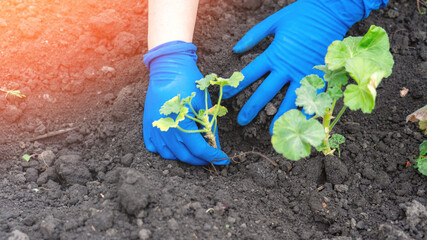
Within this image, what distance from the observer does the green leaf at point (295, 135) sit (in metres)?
1.70

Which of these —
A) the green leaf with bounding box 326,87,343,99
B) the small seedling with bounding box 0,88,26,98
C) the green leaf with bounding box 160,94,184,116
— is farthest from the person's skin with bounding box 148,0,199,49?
the green leaf with bounding box 326,87,343,99

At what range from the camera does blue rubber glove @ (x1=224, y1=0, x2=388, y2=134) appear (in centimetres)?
262

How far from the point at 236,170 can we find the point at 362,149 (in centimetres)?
83

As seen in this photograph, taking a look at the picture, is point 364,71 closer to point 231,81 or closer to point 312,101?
point 312,101

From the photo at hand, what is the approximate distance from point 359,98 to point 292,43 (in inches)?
40.8

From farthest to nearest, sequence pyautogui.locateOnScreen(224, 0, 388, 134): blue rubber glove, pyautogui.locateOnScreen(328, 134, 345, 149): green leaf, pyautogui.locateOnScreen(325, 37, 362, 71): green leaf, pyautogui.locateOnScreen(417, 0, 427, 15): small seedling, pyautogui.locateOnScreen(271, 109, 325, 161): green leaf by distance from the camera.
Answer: pyautogui.locateOnScreen(417, 0, 427, 15): small seedling < pyautogui.locateOnScreen(224, 0, 388, 134): blue rubber glove < pyautogui.locateOnScreen(328, 134, 345, 149): green leaf < pyautogui.locateOnScreen(325, 37, 362, 71): green leaf < pyautogui.locateOnScreen(271, 109, 325, 161): green leaf

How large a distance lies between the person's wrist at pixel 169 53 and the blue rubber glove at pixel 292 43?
0.38 metres

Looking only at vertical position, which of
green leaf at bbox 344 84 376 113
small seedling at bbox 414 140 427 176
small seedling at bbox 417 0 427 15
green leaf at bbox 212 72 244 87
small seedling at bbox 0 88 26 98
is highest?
green leaf at bbox 344 84 376 113

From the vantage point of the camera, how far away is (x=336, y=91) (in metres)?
1.94

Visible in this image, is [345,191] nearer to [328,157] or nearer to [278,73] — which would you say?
[328,157]

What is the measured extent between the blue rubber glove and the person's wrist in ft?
1.24

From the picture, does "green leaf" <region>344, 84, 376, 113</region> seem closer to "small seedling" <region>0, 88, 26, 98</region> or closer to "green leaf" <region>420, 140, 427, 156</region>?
"green leaf" <region>420, 140, 427, 156</region>

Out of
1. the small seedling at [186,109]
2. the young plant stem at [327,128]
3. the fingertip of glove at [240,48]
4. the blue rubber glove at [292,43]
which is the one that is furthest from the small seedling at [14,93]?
the young plant stem at [327,128]

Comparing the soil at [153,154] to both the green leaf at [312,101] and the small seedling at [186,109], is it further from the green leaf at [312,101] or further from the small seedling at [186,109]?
the green leaf at [312,101]
